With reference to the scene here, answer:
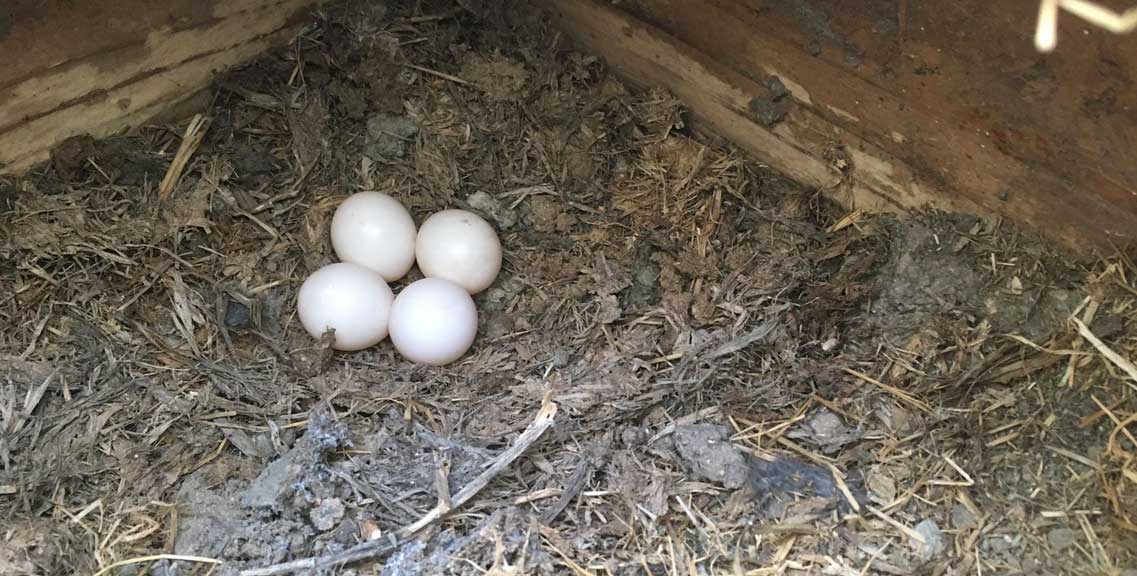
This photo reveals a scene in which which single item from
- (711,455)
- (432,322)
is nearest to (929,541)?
(711,455)

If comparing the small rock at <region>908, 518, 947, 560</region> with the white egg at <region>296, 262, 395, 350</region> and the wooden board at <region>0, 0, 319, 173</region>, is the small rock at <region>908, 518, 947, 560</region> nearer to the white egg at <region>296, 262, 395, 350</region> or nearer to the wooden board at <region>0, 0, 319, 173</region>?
the white egg at <region>296, 262, 395, 350</region>

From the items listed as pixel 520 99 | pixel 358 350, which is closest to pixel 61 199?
pixel 358 350

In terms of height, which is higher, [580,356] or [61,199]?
[61,199]

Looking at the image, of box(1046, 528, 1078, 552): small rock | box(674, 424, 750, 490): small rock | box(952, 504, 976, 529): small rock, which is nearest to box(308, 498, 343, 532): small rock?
box(674, 424, 750, 490): small rock

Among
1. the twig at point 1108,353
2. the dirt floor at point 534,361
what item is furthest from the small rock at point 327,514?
the twig at point 1108,353

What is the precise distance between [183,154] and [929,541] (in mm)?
1717

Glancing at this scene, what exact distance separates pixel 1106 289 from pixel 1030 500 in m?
0.41

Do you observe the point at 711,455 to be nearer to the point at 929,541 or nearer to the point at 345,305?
the point at 929,541

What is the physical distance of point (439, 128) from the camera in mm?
2244

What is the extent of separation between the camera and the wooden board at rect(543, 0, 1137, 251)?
165cm

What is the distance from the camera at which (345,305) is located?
1972 millimetres

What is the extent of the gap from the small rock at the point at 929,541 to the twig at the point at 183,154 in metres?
1.67

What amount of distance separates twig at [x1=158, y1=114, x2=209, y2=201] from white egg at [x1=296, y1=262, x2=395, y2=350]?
0.38 meters

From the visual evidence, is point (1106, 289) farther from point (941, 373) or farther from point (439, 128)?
point (439, 128)
